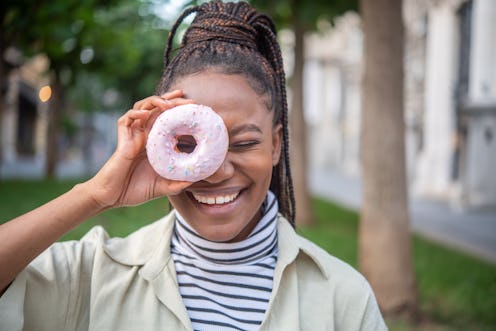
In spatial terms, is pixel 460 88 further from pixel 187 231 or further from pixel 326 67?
pixel 326 67

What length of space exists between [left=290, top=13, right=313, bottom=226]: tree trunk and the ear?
26.8ft

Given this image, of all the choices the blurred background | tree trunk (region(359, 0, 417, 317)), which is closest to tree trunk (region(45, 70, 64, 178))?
the blurred background

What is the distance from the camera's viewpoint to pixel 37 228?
5.43 ft

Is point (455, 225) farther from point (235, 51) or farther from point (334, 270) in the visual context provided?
point (235, 51)

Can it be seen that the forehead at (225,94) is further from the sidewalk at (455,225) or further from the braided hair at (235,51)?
the sidewalk at (455,225)

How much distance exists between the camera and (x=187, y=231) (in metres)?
1.96

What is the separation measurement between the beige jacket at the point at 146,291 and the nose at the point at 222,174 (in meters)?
0.34

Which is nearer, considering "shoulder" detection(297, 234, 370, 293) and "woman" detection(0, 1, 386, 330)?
"woman" detection(0, 1, 386, 330)

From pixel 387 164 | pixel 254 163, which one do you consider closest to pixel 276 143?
pixel 254 163

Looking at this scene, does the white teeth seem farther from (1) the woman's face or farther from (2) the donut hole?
(2) the donut hole

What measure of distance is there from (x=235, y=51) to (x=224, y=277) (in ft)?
2.55

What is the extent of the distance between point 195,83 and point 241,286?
0.70 m

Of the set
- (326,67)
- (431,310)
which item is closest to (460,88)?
(431,310)

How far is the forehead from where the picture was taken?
1817 mm
